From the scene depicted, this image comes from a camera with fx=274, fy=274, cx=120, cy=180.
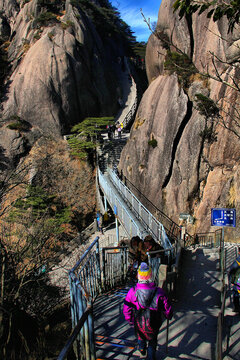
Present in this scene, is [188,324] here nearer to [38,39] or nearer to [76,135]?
[76,135]

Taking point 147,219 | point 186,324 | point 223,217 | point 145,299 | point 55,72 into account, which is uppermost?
point 55,72

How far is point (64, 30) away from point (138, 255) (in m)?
35.5

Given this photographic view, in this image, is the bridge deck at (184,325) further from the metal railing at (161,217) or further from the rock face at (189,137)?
the metal railing at (161,217)

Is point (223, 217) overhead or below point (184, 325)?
overhead

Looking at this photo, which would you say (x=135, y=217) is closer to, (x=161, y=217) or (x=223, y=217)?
(x=223, y=217)

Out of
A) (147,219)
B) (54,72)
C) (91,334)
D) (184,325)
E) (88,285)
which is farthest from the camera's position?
(54,72)

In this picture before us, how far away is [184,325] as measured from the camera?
530cm

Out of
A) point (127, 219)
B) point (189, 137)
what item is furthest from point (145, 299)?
point (189, 137)

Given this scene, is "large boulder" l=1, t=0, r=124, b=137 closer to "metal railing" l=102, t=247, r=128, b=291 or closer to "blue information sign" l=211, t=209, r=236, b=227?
"metal railing" l=102, t=247, r=128, b=291

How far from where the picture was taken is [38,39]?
3531 centimetres

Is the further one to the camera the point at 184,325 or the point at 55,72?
the point at 55,72

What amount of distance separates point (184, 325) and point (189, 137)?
1702 centimetres

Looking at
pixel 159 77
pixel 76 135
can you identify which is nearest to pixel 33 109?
pixel 76 135

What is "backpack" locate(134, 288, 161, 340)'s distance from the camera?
3.68 meters
